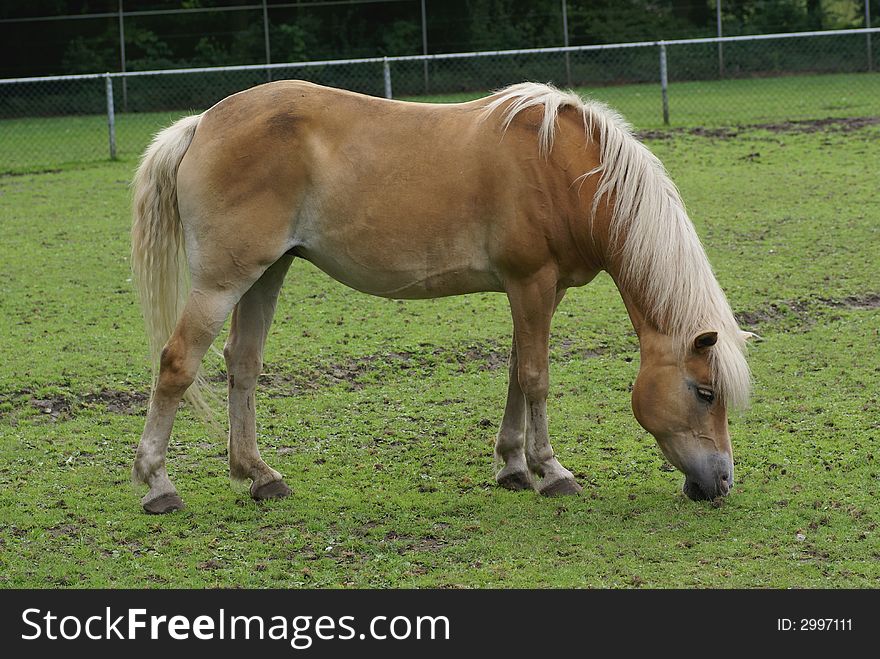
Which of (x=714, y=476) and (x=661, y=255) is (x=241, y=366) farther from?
(x=714, y=476)

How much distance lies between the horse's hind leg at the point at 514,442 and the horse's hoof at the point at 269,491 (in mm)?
979

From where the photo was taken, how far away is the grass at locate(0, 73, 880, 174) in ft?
49.7

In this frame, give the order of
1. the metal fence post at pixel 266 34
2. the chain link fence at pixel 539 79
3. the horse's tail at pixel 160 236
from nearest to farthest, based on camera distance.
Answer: the horse's tail at pixel 160 236 < the chain link fence at pixel 539 79 < the metal fence post at pixel 266 34

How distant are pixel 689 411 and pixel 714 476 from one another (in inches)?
11.4

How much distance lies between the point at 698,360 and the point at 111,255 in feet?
21.7

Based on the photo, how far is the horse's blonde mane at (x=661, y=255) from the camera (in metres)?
4.30

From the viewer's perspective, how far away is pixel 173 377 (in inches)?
179

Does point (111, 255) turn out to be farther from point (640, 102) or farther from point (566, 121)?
point (640, 102)

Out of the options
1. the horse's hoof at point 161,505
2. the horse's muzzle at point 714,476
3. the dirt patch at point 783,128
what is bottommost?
the horse's hoof at point 161,505

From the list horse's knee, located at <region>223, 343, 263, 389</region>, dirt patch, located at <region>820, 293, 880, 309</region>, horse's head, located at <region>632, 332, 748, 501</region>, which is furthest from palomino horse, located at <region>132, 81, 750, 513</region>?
dirt patch, located at <region>820, 293, 880, 309</region>

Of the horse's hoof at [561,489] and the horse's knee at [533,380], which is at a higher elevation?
the horse's knee at [533,380]

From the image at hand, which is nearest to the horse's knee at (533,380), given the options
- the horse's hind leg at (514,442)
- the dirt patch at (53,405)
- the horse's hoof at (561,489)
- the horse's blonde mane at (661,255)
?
the horse's hind leg at (514,442)

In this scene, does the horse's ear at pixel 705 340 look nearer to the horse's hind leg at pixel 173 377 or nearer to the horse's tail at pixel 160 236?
the horse's hind leg at pixel 173 377

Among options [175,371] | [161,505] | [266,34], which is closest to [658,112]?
[266,34]
